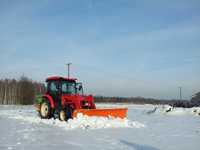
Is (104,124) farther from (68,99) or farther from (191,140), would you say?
(191,140)

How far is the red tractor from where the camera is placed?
46.1 feet

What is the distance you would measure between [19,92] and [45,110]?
149ft

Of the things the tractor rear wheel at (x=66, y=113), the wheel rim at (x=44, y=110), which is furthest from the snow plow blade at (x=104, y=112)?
the wheel rim at (x=44, y=110)

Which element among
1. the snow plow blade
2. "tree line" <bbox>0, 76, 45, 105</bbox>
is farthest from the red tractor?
"tree line" <bbox>0, 76, 45, 105</bbox>

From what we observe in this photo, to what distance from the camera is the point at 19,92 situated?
6009 cm

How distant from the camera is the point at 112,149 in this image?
756cm

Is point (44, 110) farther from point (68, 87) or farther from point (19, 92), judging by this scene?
point (19, 92)

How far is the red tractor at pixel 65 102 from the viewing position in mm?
14047

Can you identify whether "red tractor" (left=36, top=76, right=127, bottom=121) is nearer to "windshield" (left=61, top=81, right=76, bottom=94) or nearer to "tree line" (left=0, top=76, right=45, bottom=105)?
"windshield" (left=61, top=81, right=76, bottom=94)

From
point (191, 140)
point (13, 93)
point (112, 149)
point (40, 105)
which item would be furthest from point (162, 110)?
point (13, 93)

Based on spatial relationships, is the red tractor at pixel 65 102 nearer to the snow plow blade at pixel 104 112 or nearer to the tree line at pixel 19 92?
the snow plow blade at pixel 104 112

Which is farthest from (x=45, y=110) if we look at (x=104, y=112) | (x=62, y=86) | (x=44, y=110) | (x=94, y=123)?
(x=94, y=123)

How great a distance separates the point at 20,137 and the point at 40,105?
742cm

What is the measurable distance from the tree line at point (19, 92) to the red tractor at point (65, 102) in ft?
128
